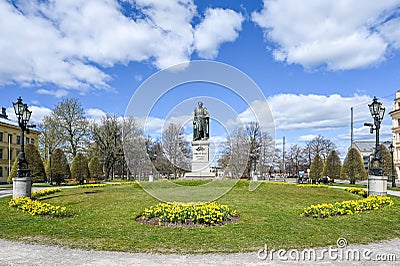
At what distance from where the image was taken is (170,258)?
23.5ft

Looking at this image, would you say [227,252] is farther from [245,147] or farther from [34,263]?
[245,147]

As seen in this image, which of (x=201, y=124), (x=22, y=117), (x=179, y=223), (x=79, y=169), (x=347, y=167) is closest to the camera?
(x=179, y=223)

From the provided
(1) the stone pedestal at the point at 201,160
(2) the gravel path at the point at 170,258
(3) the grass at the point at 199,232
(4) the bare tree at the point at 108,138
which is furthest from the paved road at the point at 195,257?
(4) the bare tree at the point at 108,138

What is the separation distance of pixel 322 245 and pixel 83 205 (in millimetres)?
10965

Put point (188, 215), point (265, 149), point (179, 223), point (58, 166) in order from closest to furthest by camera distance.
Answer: point (179, 223) < point (188, 215) < point (58, 166) < point (265, 149)

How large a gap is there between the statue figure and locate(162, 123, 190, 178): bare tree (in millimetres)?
7022

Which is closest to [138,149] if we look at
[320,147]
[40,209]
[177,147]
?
[177,147]

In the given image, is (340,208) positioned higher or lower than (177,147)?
lower

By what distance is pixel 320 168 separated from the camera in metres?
41.5

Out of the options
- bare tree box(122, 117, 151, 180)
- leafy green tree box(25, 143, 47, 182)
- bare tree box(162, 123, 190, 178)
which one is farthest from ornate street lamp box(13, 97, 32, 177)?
bare tree box(122, 117, 151, 180)

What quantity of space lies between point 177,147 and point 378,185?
93.5ft

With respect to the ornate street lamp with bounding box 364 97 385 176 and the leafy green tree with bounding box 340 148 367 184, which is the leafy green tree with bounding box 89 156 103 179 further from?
the ornate street lamp with bounding box 364 97 385 176

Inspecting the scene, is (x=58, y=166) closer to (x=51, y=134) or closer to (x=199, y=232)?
(x=51, y=134)

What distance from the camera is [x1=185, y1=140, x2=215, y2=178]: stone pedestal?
2985cm
